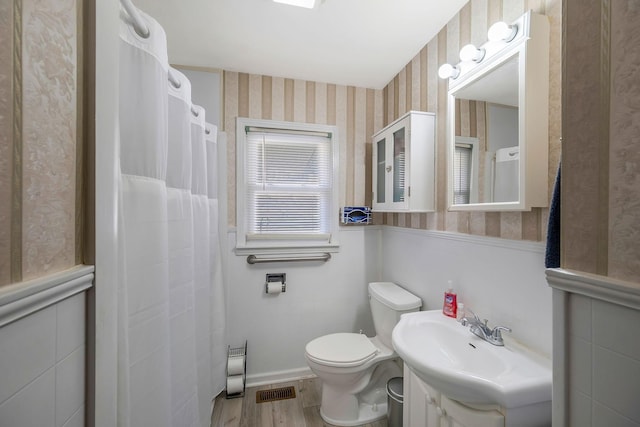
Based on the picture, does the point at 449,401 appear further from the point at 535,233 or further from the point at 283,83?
the point at 283,83

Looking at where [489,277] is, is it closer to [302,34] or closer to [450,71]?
[450,71]

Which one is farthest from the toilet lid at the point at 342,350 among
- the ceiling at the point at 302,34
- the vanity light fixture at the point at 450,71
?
the ceiling at the point at 302,34

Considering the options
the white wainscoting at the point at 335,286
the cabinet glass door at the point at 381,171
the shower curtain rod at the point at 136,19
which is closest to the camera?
the shower curtain rod at the point at 136,19

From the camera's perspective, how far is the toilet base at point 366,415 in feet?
5.04

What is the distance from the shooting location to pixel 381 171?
193 centimetres

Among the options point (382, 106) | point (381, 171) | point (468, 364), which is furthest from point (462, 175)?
point (382, 106)

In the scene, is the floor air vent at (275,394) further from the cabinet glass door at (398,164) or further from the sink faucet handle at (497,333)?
the cabinet glass door at (398,164)

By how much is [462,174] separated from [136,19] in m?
1.43

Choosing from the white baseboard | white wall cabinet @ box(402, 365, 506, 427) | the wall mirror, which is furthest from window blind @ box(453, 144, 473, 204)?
the white baseboard

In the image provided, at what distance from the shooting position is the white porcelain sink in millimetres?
777

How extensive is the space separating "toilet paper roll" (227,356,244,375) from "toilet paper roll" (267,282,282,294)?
0.51 meters

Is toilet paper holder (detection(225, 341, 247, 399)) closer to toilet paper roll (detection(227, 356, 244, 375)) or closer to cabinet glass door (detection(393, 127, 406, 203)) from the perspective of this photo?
toilet paper roll (detection(227, 356, 244, 375))

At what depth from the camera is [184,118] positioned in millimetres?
1098

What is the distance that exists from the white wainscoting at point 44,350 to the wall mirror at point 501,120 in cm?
133
